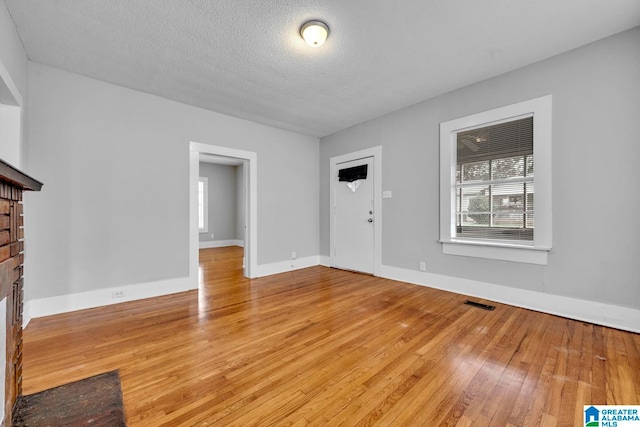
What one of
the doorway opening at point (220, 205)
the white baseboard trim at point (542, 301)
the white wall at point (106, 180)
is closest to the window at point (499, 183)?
the white baseboard trim at point (542, 301)

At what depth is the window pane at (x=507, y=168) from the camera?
2.95 m

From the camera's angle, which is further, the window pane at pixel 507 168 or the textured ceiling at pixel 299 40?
the window pane at pixel 507 168

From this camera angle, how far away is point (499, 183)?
309 cm

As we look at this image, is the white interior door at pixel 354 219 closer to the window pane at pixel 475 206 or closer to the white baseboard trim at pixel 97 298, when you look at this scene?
A: the window pane at pixel 475 206

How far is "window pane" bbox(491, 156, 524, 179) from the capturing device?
116 inches

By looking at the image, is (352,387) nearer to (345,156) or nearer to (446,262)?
(446,262)

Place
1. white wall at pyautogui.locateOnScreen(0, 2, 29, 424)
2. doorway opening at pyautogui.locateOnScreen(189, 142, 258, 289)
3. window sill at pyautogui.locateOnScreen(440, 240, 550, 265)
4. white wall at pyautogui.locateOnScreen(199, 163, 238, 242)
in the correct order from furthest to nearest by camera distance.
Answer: white wall at pyautogui.locateOnScreen(199, 163, 238, 242) < doorway opening at pyautogui.locateOnScreen(189, 142, 258, 289) < window sill at pyautogui.locateOnScreen(440, 240, 550, 265) < white wall at pyautogui.locateOnScreen(0, 2, 29, 424)

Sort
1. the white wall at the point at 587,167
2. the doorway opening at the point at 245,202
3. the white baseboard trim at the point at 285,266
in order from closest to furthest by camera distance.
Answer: the white wall at the point at 587,167
the doorway opening at the point at 245,202
the white baseboard trim at the point at 285,266

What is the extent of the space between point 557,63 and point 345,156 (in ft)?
9.79

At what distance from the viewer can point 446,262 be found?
3527 mm

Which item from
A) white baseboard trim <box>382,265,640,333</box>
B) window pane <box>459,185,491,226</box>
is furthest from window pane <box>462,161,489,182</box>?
white baseboard trim <box>382,265,640,333</box>

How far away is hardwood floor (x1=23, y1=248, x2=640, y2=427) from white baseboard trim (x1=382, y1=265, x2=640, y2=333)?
0.40 feet

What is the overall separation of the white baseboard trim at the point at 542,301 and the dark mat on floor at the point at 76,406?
348cm

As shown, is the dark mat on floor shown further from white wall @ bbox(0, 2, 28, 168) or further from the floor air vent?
the floor air vent
